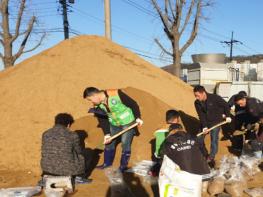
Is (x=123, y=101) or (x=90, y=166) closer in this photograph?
(x=123, y=101)

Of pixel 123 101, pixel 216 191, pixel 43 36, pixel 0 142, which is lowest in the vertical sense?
pixel 216 191

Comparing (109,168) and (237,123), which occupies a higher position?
(237,123)

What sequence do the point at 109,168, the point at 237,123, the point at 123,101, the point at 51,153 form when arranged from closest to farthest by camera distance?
the point at 51,153 < the point at 123,101 < the point at 109,168 < the point at 237,123

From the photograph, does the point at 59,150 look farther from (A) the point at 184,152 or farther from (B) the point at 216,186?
(B) the point at 216,186

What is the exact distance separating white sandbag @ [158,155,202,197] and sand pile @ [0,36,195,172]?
2937mm

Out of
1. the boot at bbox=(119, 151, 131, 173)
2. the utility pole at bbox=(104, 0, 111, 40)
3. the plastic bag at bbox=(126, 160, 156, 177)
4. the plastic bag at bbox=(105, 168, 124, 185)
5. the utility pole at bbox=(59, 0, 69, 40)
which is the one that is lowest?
the plastic bag at bbox=(105, 168, 124, 185)

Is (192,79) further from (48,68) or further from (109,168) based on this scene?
(109,168)

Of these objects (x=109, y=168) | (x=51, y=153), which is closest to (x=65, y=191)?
(x=51, y=153)

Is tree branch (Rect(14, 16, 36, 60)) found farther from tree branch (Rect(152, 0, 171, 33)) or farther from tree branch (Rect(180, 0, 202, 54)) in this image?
tree branch (Rect(180, 0, 202, 54))

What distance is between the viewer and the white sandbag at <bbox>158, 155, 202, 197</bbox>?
9.67ft

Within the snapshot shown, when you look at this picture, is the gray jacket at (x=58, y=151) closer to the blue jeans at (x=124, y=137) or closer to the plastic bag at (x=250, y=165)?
the blue jeans at (x=124, y=137)

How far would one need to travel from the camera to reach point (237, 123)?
6680mm

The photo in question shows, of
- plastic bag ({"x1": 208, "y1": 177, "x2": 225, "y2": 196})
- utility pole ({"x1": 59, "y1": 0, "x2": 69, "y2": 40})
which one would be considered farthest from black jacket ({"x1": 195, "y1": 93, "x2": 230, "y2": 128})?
utility pole ({"x1": 59, "y1": 0, "x2": 69, "y2": 40})

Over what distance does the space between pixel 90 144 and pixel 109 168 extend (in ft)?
3.24
